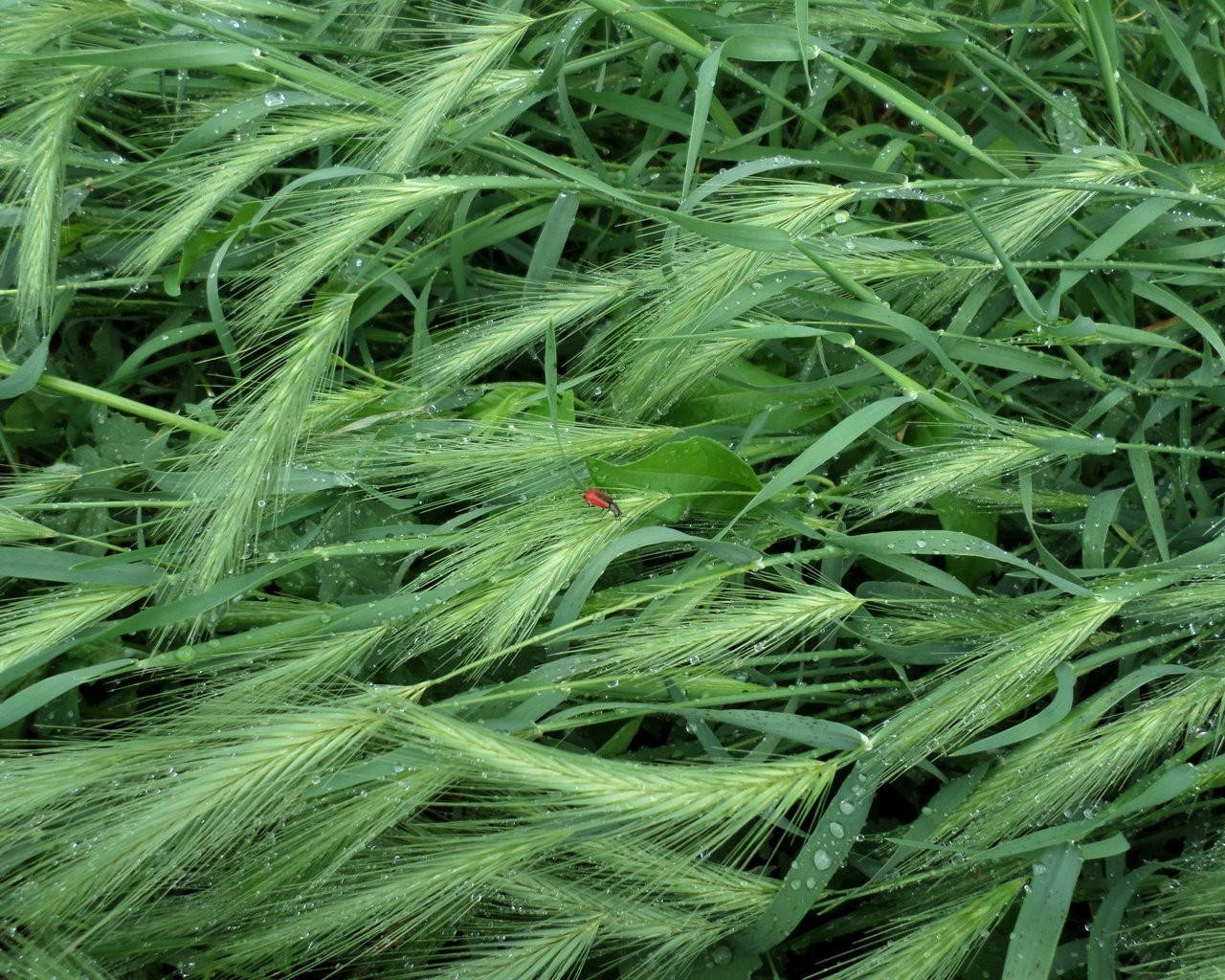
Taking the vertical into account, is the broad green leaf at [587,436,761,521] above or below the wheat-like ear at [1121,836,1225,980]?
above

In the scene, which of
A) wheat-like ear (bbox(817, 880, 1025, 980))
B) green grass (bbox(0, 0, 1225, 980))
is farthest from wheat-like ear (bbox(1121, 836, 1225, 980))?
wheat-like ear (bbox(817, 880, 1025, 980))

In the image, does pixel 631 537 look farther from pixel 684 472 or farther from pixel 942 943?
pixel 942 943

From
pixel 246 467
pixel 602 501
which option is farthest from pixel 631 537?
pixel 246 467

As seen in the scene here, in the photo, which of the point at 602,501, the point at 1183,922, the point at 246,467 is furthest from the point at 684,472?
the point at 1183,922

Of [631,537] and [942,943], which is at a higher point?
[631,537]

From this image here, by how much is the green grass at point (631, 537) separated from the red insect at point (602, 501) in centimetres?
1

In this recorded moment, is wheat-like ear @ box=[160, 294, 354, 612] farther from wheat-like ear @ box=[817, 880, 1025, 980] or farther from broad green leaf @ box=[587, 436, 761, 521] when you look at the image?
wheat-like ear @ box=[817, 880, 1025, 980]

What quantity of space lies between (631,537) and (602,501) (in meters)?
0.05

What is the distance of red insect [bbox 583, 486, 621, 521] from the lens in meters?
1.04

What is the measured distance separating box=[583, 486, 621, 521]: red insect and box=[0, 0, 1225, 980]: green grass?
0.04ft

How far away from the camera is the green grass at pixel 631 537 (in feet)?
3.19

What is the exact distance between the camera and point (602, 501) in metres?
1.04

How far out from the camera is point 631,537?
3.34 feet

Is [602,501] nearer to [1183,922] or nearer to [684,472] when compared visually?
[684,472]
